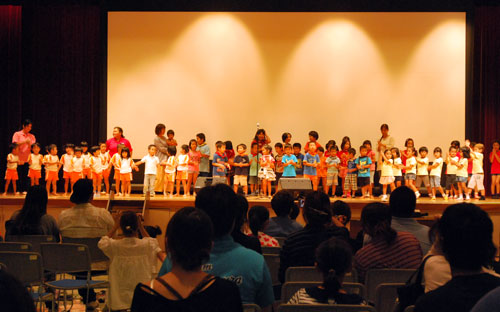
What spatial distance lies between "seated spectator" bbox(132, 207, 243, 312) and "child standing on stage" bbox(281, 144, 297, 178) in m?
9.03

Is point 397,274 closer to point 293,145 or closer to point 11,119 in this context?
point 293,145

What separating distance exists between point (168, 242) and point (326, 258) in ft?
3.08

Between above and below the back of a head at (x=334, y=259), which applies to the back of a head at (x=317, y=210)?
above

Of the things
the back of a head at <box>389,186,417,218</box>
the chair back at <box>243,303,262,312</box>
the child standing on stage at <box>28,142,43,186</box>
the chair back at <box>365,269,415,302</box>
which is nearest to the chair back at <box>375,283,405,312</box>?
the chair back at <box>365,269,415,302</box>

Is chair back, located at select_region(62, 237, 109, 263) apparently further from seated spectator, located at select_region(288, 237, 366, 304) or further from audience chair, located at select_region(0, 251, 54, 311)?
seated spectator, located at select_region(288, 237, 366, 304)

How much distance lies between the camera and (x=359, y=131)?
1232 cm

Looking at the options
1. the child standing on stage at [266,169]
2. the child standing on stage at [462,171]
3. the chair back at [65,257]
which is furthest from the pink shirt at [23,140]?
the child standing on stage at [462,171]

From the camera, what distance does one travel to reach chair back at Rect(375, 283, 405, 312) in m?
3.01

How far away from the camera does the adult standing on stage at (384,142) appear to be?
11414mm

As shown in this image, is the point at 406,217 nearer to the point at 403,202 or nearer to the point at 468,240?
the point at 403,202

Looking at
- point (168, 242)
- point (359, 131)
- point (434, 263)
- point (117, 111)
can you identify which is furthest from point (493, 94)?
point (168, 242)

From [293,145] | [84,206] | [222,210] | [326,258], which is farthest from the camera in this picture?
[293,145]

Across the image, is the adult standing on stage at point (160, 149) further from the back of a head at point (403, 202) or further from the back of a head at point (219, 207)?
the back of a head at point (219, 207)

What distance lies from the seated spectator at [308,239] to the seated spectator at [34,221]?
216 centimetres
